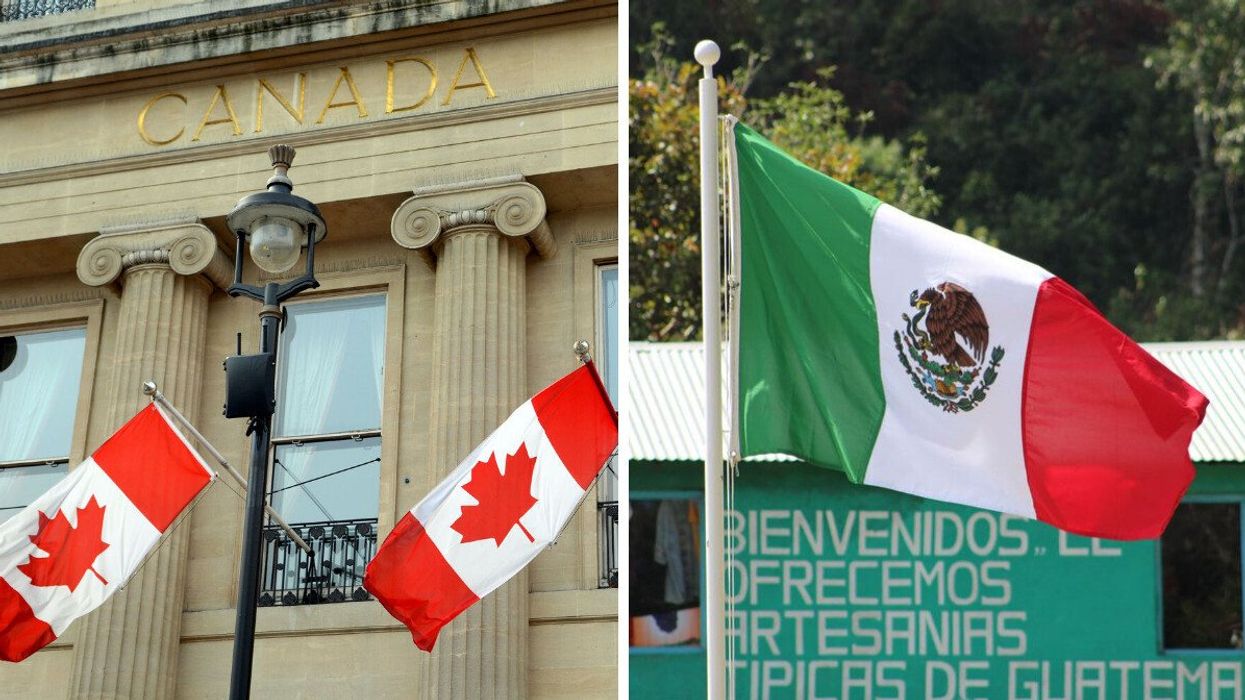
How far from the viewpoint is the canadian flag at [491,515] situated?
11180mm

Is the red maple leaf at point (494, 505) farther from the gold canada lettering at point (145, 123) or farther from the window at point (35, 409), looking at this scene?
the gold canada lettering at point (145, 123)

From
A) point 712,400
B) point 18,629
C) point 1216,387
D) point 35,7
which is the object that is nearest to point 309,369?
point 18,629

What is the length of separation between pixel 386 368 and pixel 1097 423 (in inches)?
284

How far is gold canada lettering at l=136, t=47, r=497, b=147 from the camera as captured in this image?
14641 millimetres

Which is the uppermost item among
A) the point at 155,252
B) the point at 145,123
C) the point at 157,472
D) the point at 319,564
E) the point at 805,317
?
the point at 145,123

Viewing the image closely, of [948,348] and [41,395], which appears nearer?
[948,348]

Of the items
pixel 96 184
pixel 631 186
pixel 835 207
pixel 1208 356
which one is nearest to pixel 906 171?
pixel 631 186

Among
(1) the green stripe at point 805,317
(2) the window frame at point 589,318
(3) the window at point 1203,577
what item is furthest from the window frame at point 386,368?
(3) the window at point 1203,577

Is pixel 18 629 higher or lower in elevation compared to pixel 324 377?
lower

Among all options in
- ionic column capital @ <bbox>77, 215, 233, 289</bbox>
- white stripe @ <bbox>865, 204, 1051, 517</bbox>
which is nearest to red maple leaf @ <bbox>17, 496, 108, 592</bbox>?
ionic column capital @ <bbox>77, 215, 233, 289</bbox>

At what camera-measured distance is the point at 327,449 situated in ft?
46.8

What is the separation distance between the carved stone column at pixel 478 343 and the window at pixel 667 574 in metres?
3.23

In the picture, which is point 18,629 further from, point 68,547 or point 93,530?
point 93,530

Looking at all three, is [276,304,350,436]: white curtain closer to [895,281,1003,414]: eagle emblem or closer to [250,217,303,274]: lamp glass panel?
[250,217,303,274]: lamp glass panel
